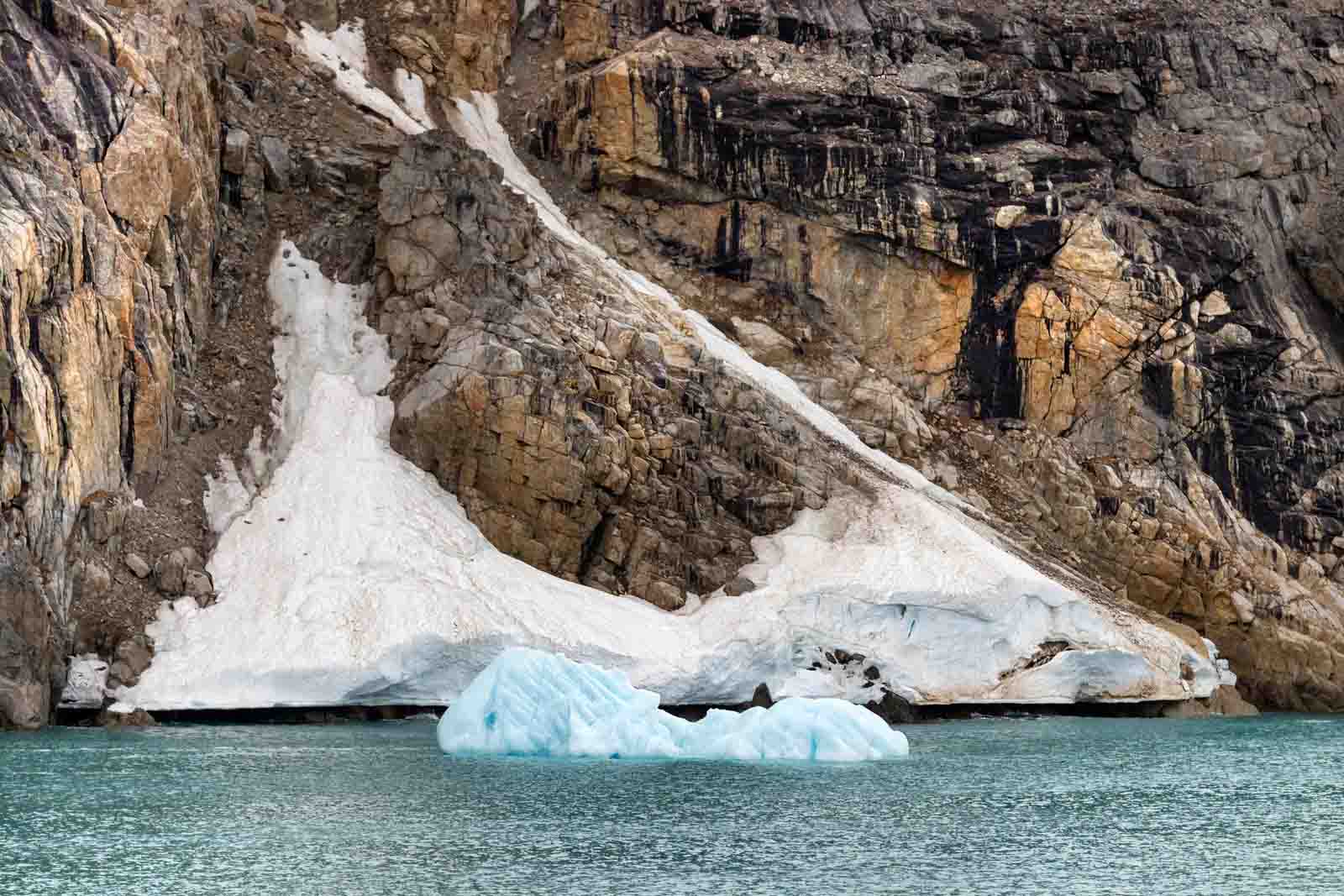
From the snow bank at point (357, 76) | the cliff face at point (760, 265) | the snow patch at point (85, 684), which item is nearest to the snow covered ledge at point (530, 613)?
the snow patch at point (85, 684)

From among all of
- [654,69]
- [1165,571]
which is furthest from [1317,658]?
[654,69]

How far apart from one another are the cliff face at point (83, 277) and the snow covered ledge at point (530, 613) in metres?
3.40

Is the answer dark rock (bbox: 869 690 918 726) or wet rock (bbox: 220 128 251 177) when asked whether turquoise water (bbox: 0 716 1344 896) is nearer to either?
dark rock (bbox: 869 690 918 726)

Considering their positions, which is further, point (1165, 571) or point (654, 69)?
point (654, 69)

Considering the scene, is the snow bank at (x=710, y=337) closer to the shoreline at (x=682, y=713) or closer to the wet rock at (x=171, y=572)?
the shoreline at (x=682, y=713)

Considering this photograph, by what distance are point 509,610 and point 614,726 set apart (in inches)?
353

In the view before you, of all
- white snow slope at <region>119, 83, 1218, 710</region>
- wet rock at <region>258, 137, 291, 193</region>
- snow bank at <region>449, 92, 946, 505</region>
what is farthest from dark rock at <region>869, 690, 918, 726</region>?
wet rock at <region>258, 137, 291, 193</region>

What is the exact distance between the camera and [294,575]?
44312 mm

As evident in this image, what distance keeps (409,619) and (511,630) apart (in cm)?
267

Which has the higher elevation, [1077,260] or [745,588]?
[1077,260]

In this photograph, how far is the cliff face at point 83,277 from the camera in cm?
3812

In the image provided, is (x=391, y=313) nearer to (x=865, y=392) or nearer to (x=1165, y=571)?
(x=865, y=392)

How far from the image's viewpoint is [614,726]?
120ft

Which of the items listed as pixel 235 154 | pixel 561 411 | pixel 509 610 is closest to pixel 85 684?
pixel 509 610
